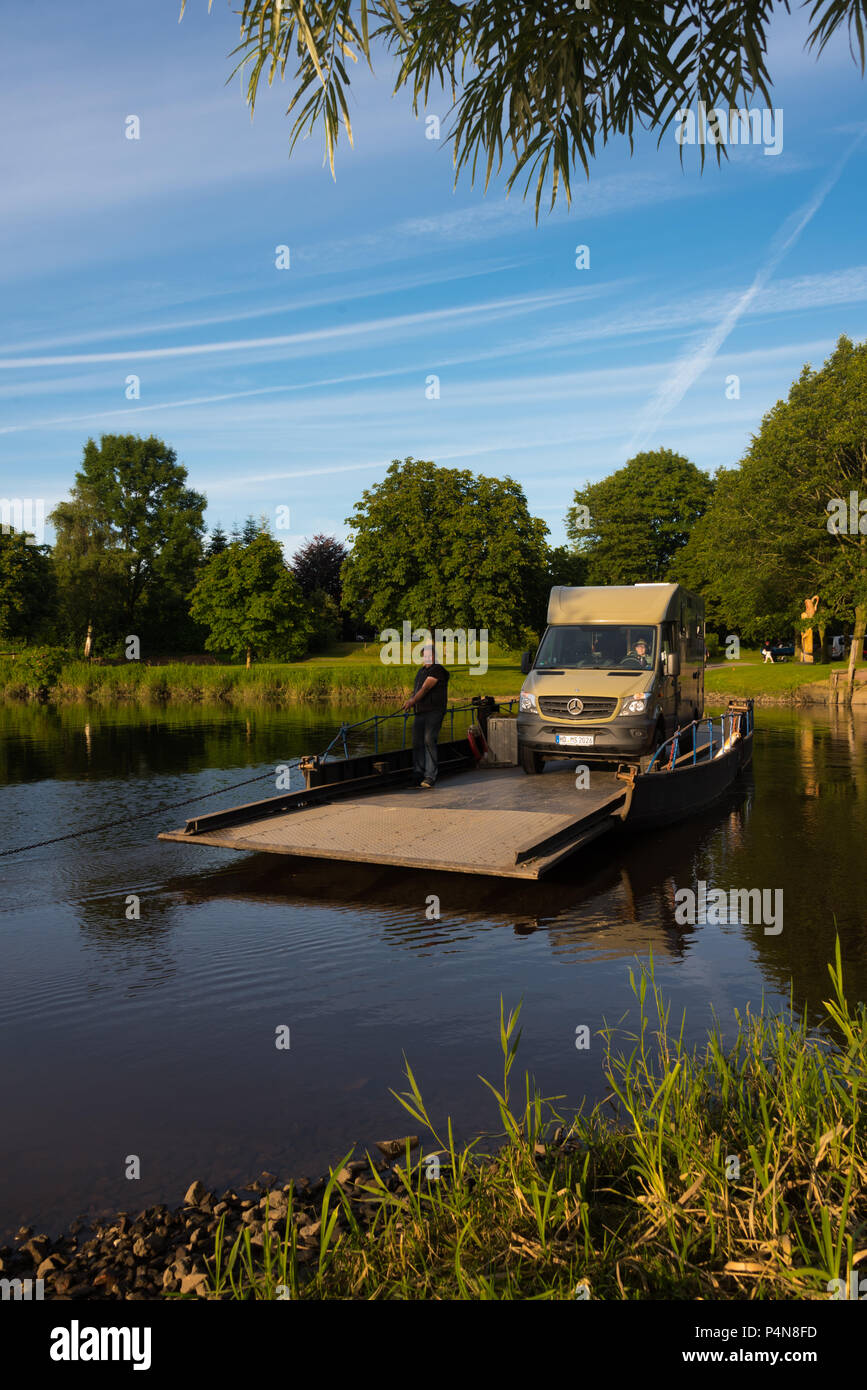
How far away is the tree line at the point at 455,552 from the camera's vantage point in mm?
44219

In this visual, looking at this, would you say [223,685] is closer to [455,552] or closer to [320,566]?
[455,552]

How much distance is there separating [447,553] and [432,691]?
151ft

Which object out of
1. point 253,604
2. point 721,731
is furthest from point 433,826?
point 253,604

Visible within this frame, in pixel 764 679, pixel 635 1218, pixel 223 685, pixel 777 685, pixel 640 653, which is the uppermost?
pixel 640 653

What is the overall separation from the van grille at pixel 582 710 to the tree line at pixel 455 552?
Result: 30.1 m

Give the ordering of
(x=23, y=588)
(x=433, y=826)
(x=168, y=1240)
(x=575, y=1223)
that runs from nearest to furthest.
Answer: (x=575, y=1223) → (x=168, y=1240) → (x=433, y=826) → (x=23, y=588)

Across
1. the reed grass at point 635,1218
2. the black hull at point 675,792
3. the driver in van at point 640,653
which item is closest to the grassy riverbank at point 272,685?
the black hull at point 675,792

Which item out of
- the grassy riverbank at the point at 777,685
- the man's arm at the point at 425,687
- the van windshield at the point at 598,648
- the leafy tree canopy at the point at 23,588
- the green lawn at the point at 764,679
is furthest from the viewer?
the leafy tree canopy at the point at 23,588

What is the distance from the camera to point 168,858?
547 inches

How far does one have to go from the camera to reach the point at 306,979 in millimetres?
8500

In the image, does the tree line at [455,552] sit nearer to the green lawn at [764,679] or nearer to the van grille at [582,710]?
the green lawn at [764,679]

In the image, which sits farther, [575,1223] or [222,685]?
[222,685]

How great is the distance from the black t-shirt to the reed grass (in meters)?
9.76
